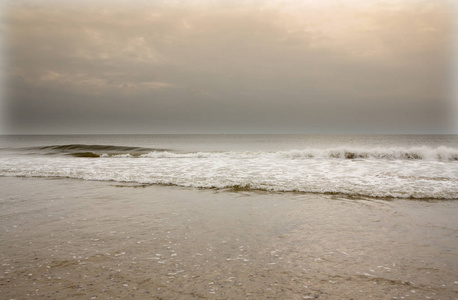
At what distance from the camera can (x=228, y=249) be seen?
15.5 ft

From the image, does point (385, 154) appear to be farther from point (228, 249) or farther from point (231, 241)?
point (228, 249)

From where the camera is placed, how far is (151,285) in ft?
11.5

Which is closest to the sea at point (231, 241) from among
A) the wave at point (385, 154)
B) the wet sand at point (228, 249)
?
the wet sand at point (228, 249)

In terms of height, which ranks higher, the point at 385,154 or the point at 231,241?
the point at 385,154

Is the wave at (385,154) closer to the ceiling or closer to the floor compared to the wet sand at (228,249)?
closer to the ceiling

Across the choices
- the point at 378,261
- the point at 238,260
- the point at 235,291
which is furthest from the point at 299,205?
the point at 235,291

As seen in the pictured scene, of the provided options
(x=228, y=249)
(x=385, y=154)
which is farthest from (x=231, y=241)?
(x=385, y=154)

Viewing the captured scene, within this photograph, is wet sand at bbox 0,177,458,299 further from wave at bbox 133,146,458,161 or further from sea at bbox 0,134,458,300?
wave at bbox 133,146,458,161

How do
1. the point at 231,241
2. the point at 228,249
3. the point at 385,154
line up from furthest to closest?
the point at 385,154 < the point at 231,241 < the point at 228,249

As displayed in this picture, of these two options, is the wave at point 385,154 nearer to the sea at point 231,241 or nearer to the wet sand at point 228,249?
the sea at point 231,241

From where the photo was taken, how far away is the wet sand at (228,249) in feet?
11.4

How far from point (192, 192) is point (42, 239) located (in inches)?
199

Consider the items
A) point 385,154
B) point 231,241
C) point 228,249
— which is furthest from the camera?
point 385,154

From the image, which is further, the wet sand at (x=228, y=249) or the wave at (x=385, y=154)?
the wave at (x=385, y=154)
